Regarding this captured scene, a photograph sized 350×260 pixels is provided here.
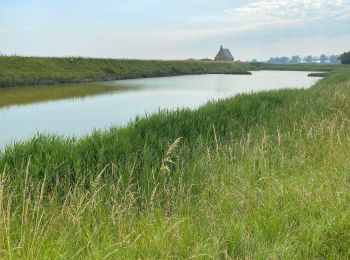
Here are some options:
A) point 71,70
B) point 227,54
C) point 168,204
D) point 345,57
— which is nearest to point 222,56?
point 227,54

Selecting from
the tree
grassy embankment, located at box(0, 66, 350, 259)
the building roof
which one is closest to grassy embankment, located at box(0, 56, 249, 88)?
grassy embankment, located at box(0, 66, 350, 259)

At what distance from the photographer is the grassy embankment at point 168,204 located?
304 cm

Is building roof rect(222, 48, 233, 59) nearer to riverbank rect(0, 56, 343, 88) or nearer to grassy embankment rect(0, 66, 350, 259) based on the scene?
riverbank rect(0, 56, 343, 88)

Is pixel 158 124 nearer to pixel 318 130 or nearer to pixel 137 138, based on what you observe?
pixel 137 138

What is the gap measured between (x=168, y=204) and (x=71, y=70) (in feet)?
130

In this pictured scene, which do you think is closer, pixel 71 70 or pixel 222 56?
pixel 71 70

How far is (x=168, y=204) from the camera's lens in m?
3.78

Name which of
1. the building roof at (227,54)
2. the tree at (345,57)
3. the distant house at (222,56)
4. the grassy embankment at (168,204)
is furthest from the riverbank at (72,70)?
the building roof at (227,54)

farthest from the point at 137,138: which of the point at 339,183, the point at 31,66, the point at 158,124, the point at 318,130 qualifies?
the point at 31,66

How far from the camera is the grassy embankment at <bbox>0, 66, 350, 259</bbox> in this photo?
3.04m

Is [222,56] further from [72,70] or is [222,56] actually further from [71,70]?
[71,70]

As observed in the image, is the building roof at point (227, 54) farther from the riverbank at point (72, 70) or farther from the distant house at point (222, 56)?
the riverbank at point (72, 70)

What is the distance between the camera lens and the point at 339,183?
4234 mm

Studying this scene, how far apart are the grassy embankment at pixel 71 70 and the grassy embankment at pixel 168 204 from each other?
87.3 ft
